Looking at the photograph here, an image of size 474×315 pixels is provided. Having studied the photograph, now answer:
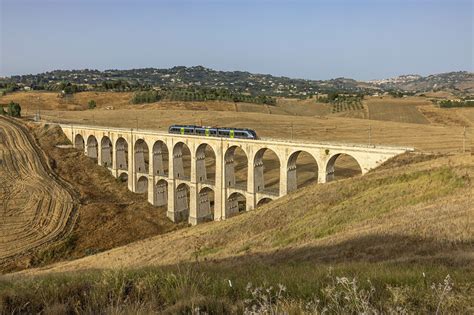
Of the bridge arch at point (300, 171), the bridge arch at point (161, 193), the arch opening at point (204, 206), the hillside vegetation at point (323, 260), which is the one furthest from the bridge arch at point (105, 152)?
the hillside vegetation at point (323, 260)

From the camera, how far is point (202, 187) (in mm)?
53219

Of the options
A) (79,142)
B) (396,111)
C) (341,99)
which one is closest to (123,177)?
(79,142)

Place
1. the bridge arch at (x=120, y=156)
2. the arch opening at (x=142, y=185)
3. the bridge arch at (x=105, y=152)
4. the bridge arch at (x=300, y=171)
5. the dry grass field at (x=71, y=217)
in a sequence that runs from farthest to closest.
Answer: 1. the bridge arch at (x=105, y=152)
2. the bridge arch at (x=120, y=156)
3. the arch opening at (x=142, y=185)
4. the bridge arch at (x=300, y=171)
5. the dry grass field at (x=71, y=217)

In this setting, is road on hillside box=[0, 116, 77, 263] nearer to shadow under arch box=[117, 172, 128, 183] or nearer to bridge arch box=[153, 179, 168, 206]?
shadow under arch box=[117, 172, 128, 183]

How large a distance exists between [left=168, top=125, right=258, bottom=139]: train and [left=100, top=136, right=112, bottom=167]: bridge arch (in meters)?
17.3

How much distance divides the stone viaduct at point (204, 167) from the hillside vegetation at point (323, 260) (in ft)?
21.1

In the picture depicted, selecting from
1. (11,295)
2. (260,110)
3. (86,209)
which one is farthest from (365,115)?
(11,295)

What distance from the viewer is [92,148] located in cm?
7531

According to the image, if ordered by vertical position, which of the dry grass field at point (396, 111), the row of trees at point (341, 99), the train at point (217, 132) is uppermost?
the row of trees at point (341, 99)

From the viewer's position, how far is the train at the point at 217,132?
48219mm

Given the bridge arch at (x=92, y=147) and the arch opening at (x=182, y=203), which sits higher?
the bridge arch at (x=92, y=147)

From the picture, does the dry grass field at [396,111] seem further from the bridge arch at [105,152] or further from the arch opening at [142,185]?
the bridge arch at [105,152]

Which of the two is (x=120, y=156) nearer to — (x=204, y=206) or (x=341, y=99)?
(x=204, y=206)

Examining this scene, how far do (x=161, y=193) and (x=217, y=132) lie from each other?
1423 centimetres
